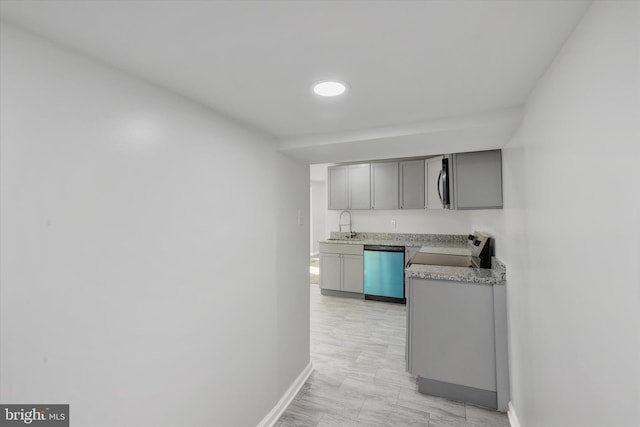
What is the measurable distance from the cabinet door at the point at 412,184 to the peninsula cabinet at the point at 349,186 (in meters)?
0.58

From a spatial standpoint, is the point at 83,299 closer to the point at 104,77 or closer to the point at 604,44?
the point at 104,77

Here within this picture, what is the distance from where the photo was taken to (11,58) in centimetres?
85

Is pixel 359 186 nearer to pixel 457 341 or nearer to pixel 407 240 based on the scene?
pixel 407 240

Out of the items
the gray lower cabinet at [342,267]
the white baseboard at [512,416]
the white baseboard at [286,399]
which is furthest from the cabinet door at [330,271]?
the white baseboard at [512,416]

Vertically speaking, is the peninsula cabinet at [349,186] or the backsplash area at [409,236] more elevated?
the peninsula cabinet at [349,186]

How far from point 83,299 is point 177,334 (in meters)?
0.48

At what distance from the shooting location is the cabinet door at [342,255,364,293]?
15.6 ft

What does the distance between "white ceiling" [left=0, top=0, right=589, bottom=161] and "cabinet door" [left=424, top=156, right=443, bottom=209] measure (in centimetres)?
296

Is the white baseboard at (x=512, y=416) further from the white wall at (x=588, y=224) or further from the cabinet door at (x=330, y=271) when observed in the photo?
the cabinet door at (x=330, y=271)

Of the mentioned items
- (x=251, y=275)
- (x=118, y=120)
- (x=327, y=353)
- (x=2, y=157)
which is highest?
(x=118, y=120)

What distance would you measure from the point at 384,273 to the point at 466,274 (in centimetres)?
237

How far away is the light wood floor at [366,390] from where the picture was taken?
208 centimetres

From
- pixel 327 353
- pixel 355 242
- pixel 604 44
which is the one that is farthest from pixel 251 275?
A: pixel 355 242

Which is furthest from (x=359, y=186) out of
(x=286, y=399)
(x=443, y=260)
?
(x=286, y=399)
